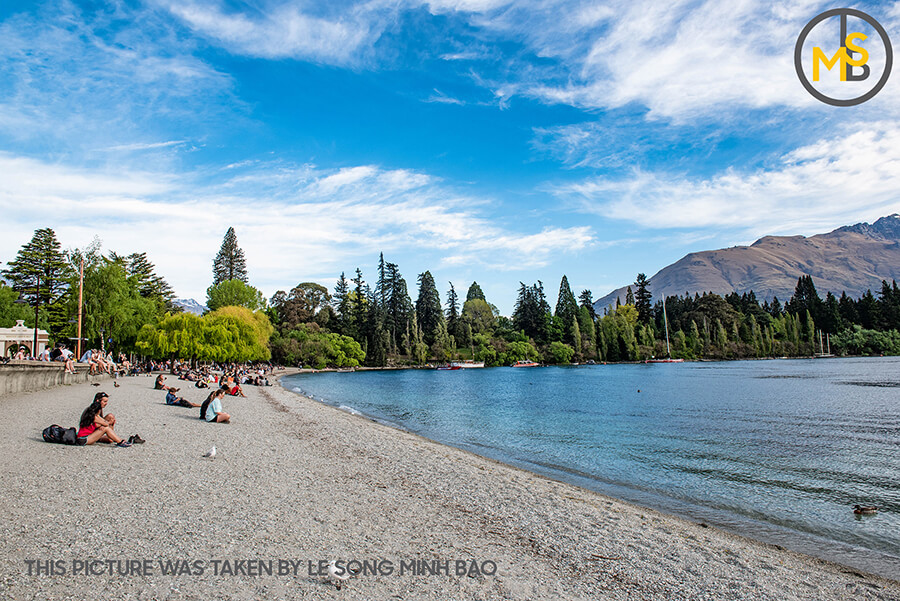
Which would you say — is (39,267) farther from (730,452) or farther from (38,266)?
(730,452)

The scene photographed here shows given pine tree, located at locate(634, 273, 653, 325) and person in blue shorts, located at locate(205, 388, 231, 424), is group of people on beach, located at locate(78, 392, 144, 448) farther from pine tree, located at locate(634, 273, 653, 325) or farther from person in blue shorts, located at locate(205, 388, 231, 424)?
pine tree, located at locate(634, 273, 653, 325)

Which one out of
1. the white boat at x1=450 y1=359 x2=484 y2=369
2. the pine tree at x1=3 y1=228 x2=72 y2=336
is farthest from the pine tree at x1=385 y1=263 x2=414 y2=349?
the pine tree at x1=3 y1=228 x2=72 y2=336

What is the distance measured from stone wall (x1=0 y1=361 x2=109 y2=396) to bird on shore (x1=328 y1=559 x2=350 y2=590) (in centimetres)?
2011

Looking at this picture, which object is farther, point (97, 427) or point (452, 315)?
point (452, 315)

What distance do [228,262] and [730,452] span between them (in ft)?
303

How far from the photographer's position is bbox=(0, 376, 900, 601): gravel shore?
511cm

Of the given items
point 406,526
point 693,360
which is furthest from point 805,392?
point 693,360

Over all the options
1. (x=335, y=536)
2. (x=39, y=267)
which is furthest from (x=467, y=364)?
(x=335, y=536)

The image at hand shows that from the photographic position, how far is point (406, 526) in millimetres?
7344

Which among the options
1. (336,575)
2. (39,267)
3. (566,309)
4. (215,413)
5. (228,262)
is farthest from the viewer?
(566,309)

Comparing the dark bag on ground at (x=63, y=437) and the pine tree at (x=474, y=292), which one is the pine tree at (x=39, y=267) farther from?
the pine tree at (x=474, y=292)

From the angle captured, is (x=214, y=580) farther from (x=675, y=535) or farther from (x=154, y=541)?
(x=675, y=535)

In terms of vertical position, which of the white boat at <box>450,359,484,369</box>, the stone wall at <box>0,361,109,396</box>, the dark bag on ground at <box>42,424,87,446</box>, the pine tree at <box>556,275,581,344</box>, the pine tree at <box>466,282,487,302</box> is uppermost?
the pine tree at <box>466,282,487,302</box>

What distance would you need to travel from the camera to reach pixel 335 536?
21.5 feet
